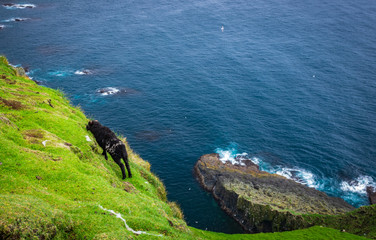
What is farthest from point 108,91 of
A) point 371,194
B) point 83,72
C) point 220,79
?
point 371,194

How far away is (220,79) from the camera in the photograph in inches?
4178

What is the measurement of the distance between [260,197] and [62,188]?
143ft

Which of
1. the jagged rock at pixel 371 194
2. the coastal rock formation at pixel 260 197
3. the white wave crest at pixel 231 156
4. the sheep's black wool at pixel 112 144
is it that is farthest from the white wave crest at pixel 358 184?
the sheep's black wool at pixel 112 144

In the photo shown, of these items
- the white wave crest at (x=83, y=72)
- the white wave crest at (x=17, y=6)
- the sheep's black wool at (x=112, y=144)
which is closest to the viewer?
the sheep's black wool at (x=112, y=144)

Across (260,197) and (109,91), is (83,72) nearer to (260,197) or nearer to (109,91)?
(109,91)

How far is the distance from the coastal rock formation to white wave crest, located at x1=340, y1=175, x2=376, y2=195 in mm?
5974

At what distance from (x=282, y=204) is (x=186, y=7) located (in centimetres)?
14532

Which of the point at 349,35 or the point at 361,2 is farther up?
the point at 361,2

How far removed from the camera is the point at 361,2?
16650cm

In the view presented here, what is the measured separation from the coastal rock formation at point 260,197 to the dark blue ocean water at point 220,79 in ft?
9.92

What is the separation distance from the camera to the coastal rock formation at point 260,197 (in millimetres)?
50875

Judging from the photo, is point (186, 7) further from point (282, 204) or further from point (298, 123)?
point (282, 204)

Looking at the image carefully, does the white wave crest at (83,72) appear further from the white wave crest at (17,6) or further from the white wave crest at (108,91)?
the white wave crest at (17,6)

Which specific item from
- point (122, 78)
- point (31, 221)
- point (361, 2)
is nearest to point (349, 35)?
point (361, 2)
